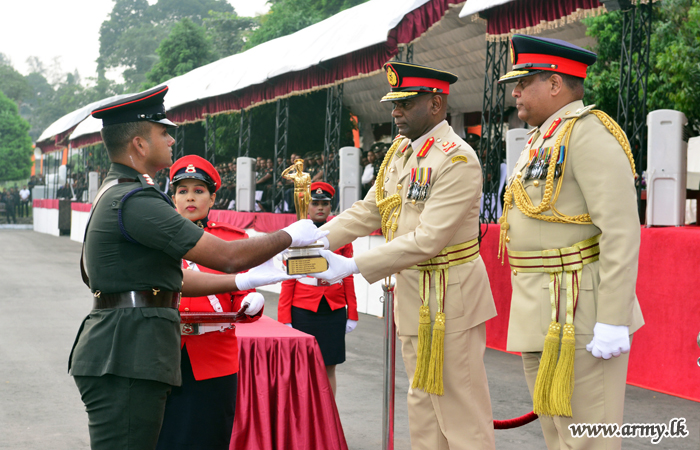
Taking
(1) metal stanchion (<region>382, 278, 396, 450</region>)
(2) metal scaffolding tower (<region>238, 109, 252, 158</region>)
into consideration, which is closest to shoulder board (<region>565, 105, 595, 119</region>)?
(1) metal stanchion (<region>382, 278, 396, 450</region>)

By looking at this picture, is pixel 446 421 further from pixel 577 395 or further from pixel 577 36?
pixel 577 36

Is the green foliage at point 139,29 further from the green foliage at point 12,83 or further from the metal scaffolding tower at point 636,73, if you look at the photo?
the metal scaffolding tower at point 636,73

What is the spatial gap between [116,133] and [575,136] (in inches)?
71.9

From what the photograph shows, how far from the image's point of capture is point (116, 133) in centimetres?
268

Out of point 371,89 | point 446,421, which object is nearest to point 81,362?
point 446,421

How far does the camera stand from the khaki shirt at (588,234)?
2.69 metres

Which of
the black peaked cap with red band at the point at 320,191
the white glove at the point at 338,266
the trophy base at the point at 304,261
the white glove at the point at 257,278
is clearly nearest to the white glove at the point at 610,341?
the white glove at the point at 338,266

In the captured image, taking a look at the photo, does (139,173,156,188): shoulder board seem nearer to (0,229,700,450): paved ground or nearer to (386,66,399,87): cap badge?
(386,66,399,87): cap badge

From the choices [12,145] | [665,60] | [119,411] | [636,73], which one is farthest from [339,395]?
[12,145]

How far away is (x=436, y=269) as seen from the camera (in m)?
3.26

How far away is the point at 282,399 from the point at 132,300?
177cm

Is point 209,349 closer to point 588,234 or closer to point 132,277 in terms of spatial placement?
point 132,277

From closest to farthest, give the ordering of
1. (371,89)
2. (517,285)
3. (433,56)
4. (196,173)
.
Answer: (517,285) → (196,173) → (433,56) → (371,89)

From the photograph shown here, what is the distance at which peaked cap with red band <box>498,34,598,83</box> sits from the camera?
2.94 metres
